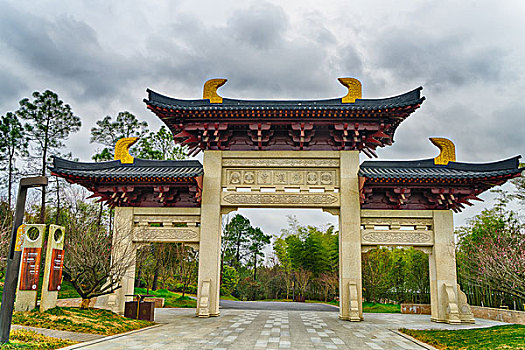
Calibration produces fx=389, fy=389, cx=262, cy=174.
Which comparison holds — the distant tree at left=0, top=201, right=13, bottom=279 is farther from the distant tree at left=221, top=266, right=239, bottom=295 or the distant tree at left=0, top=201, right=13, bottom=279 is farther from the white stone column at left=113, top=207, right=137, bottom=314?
the distant tree at left=221, top=266, right=239, bottom=295

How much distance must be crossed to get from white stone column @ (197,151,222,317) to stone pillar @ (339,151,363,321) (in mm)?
3835

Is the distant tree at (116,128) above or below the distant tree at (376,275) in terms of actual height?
above

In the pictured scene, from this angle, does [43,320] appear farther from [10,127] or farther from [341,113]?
[10,127]

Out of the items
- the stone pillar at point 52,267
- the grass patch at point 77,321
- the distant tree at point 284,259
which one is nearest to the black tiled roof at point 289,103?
the stone pillar at point 52,267

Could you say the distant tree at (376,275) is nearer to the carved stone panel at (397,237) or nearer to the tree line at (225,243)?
the tree line at (225,243)

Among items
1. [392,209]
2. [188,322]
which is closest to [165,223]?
[188,322]

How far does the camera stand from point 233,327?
A: 990 centimetres

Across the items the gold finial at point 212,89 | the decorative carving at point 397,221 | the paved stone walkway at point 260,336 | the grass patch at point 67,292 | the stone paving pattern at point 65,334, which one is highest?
the gold finial at point 212,89

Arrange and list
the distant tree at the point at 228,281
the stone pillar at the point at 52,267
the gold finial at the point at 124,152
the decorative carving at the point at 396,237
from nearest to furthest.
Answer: the stone pillar at the point at 52,267, the decorative carving at the point at 396,237, the gold finial at the point at 124,152, the distant tree at the point at 228,281

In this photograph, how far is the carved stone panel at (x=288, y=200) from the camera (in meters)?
12.1

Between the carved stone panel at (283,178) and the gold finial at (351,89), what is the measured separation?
2.37 meters

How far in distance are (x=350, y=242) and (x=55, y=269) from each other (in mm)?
8086

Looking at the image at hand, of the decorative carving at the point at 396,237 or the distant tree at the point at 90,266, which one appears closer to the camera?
the distant tree at the point at 90,266

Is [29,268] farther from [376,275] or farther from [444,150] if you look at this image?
[376,275]
